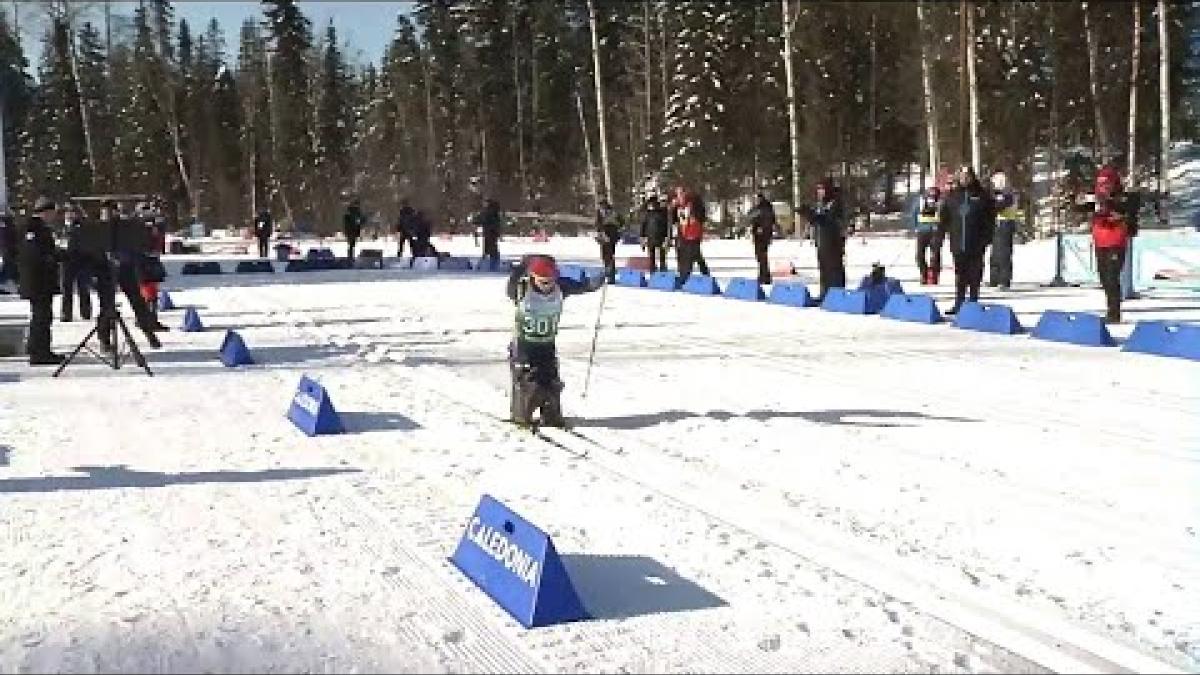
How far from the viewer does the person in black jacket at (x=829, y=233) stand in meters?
17.4

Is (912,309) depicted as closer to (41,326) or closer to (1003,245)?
(1003,245)

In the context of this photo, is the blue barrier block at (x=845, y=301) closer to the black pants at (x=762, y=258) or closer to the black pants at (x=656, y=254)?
the black pants at (x=762, y=258)

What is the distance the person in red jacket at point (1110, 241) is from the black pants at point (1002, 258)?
15.9 feet

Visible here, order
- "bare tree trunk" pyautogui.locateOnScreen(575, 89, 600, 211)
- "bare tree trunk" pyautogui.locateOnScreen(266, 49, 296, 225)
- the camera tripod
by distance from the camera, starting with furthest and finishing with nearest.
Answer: "bare tree trunk" pyautogui.locateOnScreen(266, 49, 296, 225), "bare tree trunk" pyautogui.locateOnScreen(575, 89, 600, 211), the camera tripod

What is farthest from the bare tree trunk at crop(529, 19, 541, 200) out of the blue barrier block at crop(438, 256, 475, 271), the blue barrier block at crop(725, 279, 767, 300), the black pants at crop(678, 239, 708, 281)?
the blue barrier block at crop(725, 279, 767, 300)

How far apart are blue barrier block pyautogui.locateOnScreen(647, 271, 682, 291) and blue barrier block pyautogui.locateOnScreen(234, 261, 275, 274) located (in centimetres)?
1342

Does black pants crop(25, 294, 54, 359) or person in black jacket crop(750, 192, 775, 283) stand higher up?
person in black jacket crop(750, 192, 775, 283)

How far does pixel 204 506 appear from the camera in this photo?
6.93m

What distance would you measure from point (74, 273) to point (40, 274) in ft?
7.68

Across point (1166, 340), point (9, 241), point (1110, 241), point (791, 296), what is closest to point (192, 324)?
point (791, 296)

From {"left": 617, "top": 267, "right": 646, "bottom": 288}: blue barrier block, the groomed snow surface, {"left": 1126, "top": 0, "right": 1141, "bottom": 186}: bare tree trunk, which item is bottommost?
the groomed snow surface

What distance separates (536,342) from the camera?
351 inches

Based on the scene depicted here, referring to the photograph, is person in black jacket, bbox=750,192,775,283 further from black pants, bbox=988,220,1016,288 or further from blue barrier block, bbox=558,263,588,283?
black pants, bbox=988,220,1016,288

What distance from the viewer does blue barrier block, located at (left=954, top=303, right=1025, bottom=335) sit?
45.5ft
